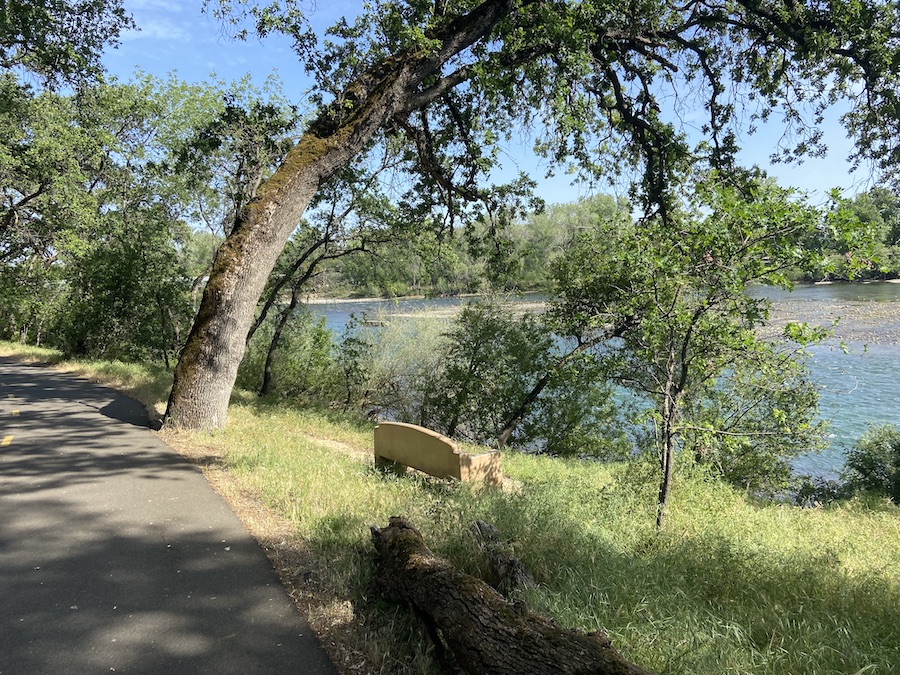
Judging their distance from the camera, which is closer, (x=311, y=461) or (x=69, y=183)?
(x=311, y=461)

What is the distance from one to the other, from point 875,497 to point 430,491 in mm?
11398

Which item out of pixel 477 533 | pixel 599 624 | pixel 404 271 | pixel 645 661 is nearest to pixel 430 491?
pixel 477 533

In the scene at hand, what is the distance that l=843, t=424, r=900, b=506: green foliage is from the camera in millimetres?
13070

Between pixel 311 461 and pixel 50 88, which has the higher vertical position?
pixel 50 88

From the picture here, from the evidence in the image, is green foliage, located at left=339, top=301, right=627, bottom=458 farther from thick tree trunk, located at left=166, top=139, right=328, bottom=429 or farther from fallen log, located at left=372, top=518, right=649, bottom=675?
fallen log, located at left=372, top=518, right=649, bottom=675

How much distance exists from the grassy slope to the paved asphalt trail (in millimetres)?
282

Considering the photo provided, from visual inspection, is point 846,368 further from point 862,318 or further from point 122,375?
point 122,375

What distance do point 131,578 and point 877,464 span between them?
16.6 meters

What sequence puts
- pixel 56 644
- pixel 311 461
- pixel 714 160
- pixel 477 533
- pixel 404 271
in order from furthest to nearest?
pixel 404 271 → pixel 714 160 → pixel 311 461 → pixel 477 533 → pixel 56 644

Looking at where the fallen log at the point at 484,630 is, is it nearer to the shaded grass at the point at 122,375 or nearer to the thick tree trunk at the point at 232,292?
the thick tree trunk at the point at 232,292

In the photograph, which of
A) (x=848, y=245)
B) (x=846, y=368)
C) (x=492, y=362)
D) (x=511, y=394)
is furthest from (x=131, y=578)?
(x=846, y=368)

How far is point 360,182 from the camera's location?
1461cm

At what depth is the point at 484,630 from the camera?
2.67 metres

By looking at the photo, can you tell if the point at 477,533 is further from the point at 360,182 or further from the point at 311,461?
the point at 360,182
